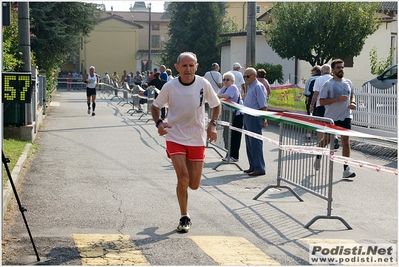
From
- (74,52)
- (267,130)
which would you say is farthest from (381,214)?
(74,52)

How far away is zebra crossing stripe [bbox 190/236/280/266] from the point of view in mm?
6211

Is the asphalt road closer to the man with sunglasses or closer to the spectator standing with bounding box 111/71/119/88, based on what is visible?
the man with sunglasses

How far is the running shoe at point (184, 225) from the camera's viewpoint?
7391 millimetres

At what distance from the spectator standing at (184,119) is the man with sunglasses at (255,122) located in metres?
4.06

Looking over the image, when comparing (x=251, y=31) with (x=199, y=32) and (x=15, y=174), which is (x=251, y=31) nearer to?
(x=15, y=174)

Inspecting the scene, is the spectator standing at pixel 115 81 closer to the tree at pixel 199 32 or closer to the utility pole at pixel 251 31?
the tree at pixel 199 32

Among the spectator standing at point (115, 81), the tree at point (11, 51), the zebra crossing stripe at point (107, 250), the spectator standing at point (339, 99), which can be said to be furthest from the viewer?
the spectator standing at point (115, 81)

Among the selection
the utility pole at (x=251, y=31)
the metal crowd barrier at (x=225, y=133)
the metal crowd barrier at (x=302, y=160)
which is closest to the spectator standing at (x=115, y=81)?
the utility pole at (x=251, y=31)

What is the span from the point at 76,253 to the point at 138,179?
4.71 meters

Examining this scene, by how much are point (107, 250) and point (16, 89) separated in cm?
222

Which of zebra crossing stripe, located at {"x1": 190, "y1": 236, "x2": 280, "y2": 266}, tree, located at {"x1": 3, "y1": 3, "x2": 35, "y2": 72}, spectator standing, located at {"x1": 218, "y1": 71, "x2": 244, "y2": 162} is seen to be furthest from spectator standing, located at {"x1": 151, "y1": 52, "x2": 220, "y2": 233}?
tree, located at {"x1": 3, "y1": 3, "x2": 35, "y2": 72}

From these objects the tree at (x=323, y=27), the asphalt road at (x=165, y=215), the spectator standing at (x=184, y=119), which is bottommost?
the asphalt road at (x=165, y=215)

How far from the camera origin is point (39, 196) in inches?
371

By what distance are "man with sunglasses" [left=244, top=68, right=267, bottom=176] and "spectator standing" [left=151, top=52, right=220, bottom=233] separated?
4055mm
